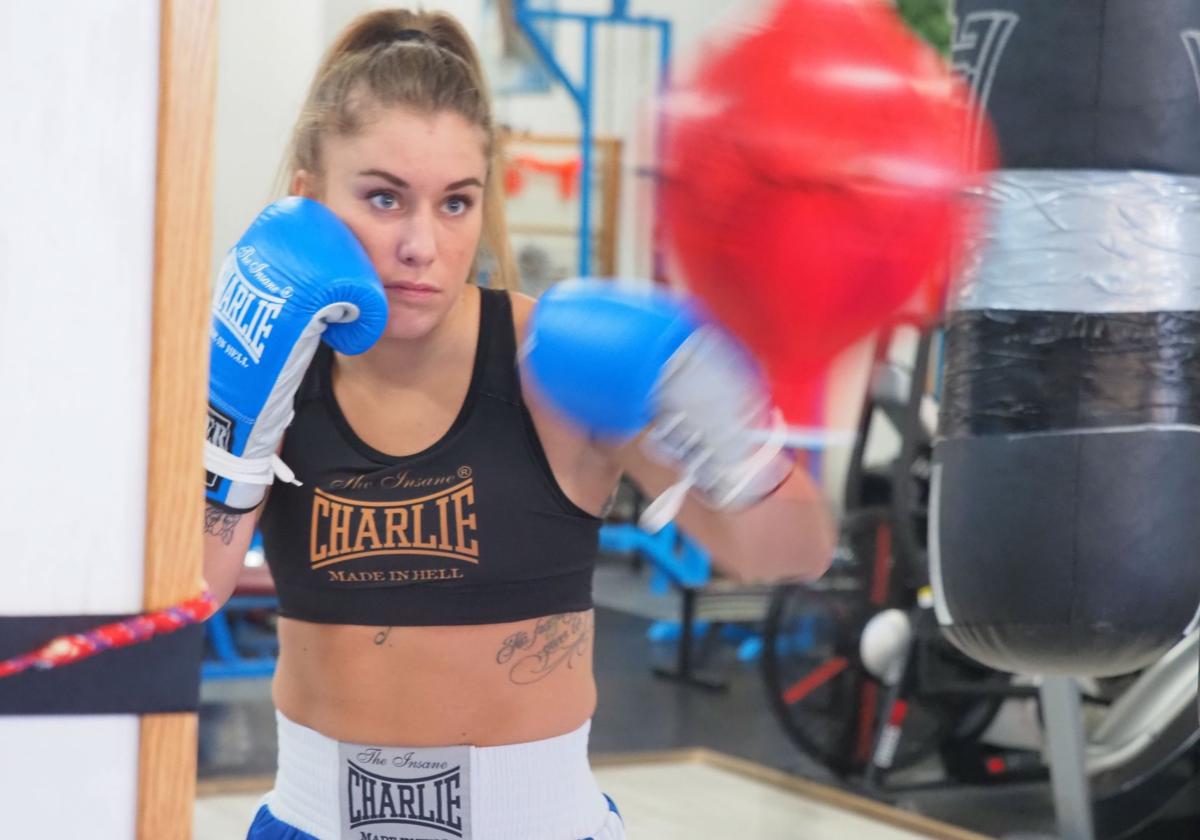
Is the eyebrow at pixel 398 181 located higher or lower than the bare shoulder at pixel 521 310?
higher

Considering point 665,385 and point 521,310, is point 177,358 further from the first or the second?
point 521,310

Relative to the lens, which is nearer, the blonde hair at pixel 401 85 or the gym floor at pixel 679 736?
the blonde hair at pixel 401 85

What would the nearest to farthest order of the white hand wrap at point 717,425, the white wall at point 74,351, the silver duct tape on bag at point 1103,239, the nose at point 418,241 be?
the white wall at point 74,351, the white hand wrap at point 717,425, the nose at point 418,241, the silver duct tape on bag at point 1103,239

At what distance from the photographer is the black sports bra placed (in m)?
1.47

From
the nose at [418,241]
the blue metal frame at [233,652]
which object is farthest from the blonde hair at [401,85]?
the blue metal frame at [233,652]

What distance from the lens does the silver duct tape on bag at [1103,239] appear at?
1.67m

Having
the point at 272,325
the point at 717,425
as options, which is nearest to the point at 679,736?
the point at 272,325

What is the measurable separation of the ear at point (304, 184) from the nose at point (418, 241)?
162 millimetres

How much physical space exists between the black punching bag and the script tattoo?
0.55 m

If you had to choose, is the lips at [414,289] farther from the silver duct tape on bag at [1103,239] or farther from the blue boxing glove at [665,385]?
the silver duct tape on bag at [1103,239]

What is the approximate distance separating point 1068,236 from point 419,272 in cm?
77

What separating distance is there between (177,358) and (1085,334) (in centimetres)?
114

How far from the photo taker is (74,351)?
896 mm

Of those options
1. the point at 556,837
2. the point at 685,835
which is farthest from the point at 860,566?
the point at 556,837
